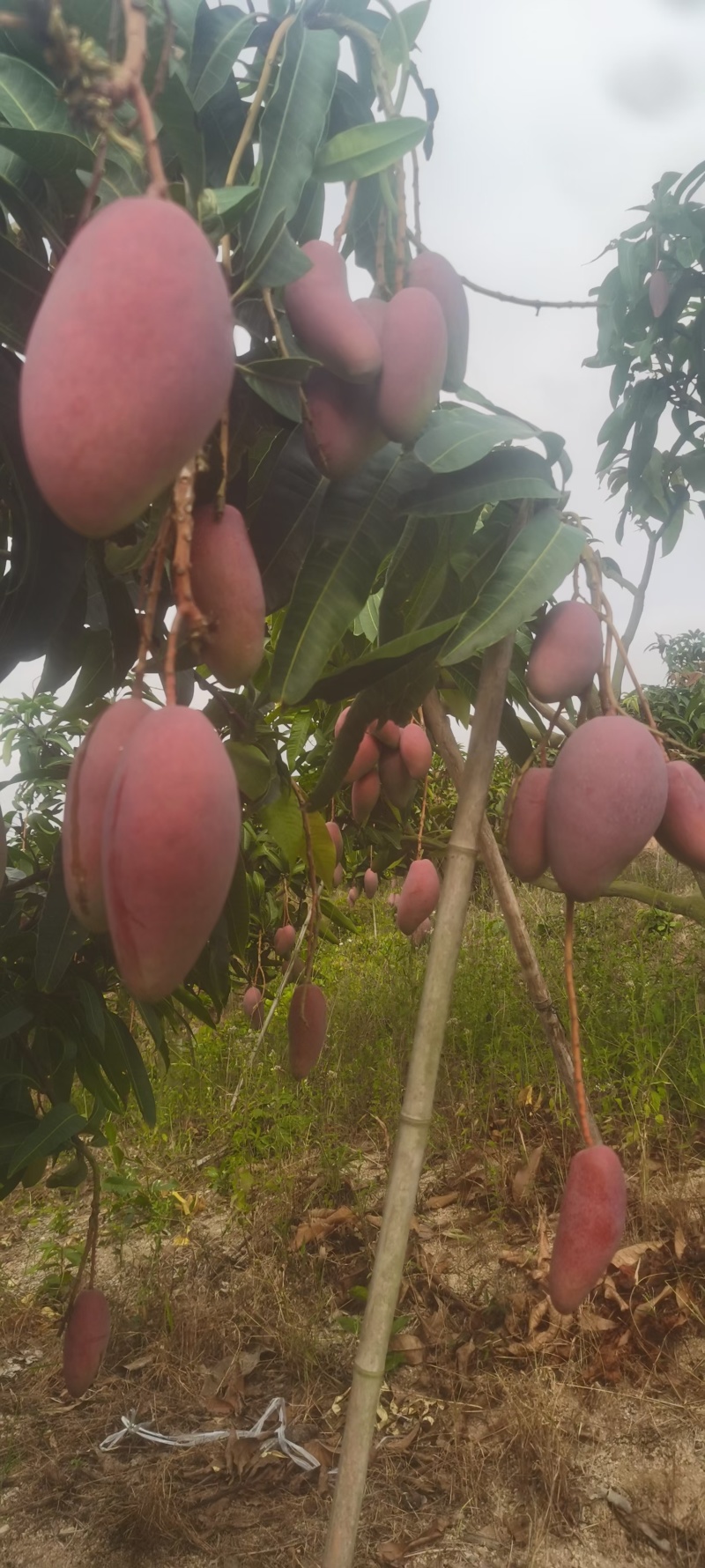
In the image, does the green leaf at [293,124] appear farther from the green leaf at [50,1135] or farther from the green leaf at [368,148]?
the green leaf at [50,1135]

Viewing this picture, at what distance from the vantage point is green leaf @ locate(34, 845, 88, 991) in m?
0.81

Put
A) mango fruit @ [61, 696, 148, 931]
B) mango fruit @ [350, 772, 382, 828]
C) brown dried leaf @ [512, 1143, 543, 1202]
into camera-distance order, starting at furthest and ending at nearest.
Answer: brown dried leaf @ [512, 1143, 543, 1202], mango fruit @ [350, 772, 382, 828], mango fruit @ [61, 696, 148, 931]

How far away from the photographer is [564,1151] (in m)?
2.52

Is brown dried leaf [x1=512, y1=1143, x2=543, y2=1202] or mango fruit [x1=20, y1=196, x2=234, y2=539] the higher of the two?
mango fruit [x1=20, y1=196, x2=234, y2=539]

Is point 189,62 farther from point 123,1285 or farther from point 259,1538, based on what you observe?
point 123,1285

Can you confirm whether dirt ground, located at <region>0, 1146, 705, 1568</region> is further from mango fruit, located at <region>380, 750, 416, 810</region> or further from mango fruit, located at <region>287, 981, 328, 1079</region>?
mango fruit, located at <region>380, 750, 416, 810</region>

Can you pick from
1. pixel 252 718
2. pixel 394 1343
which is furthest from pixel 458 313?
pixel 394 1343

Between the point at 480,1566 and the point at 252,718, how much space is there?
54.1 inches

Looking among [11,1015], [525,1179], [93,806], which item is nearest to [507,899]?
[11,1015]

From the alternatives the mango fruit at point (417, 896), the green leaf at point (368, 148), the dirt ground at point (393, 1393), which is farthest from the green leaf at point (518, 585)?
the dirt ground at point (393, 1393)

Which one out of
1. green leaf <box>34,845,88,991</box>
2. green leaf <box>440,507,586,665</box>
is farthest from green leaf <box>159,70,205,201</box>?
green leaf <box>34,845,88,991</box>

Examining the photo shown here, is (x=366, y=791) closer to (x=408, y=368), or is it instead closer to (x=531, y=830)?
(x=531, y=830)

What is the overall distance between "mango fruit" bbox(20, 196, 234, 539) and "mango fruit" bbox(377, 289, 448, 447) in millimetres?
199

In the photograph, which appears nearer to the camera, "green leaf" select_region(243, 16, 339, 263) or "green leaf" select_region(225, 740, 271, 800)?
"green leaf" select_region(243, 16, 339, 263)
